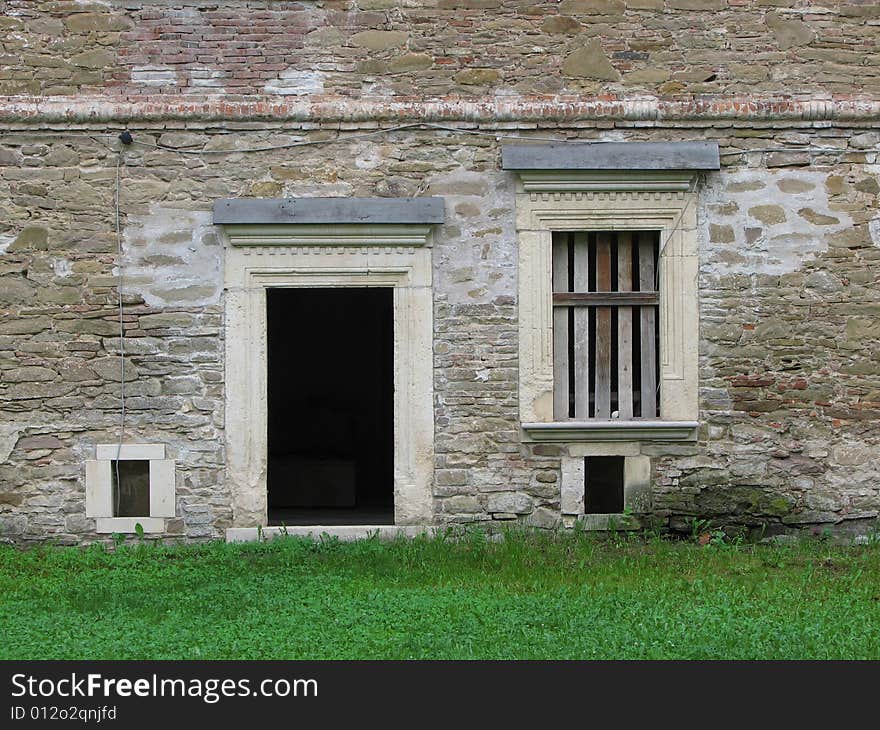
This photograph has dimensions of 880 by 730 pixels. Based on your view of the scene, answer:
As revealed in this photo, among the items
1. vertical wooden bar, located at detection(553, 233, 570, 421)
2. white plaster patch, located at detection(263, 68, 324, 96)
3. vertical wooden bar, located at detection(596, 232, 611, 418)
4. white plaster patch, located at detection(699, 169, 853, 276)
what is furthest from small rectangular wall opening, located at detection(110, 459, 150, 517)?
white plaster patch, located at detection(699, 169, 853, 276)

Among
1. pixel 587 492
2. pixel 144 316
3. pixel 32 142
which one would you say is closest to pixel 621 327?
pixel 587 492

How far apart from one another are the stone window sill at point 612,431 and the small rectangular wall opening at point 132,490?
2.86 metres

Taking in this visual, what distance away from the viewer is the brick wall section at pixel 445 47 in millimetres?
8969

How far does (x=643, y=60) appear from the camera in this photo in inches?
358

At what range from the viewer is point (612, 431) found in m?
9.02

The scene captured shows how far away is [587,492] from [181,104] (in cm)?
419

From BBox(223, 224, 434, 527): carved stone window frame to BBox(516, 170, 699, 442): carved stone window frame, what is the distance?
2.45 ft

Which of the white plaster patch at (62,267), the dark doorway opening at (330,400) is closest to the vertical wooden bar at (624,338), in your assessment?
the dark doorway opening at (330,400)

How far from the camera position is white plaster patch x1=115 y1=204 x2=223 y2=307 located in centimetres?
896

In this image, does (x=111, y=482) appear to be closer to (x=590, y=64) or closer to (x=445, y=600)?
(x=445, y=600)

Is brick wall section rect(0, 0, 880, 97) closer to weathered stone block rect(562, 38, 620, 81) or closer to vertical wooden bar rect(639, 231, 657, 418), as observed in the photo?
weathered stone block rect(562, 38, 620, 81)

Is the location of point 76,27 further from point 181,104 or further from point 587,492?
point 587,492

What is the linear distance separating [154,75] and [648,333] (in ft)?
13.7

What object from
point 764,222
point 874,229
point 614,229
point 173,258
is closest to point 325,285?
point 173,258
